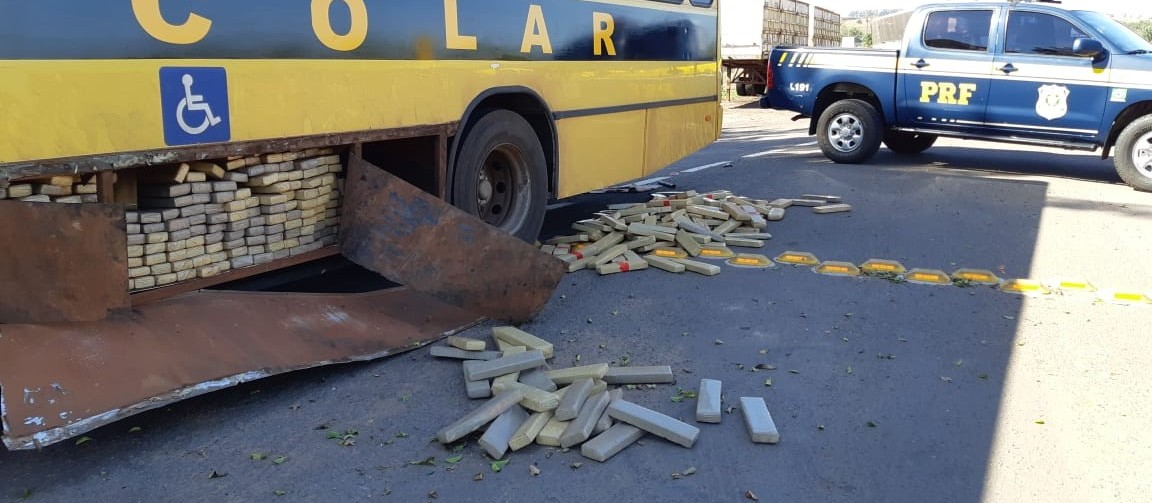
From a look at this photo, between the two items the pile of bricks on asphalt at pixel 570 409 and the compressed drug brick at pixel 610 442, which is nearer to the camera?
the compressed drug brick at pixel 610 442

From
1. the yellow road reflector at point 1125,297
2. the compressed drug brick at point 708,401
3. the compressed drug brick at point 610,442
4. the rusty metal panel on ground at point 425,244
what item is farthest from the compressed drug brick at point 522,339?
the yellow road reflector at point 1125,297

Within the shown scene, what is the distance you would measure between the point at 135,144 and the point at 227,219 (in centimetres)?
74

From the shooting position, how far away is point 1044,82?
1099 cm

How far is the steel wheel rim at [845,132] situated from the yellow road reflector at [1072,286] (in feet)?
19.8

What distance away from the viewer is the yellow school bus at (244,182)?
3686 millimetres

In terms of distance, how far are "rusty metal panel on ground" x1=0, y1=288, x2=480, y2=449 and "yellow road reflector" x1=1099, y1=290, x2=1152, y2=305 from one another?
13.9ft

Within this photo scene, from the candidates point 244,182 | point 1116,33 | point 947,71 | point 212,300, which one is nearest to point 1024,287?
point 244,182

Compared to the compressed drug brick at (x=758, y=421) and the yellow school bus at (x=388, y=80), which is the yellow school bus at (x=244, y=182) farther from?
the compressed drug brick at (x=758, y=421)

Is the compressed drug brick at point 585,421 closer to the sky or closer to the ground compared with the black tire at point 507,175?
closer to the ground

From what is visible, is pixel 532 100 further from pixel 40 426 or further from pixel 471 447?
pixel 40 426

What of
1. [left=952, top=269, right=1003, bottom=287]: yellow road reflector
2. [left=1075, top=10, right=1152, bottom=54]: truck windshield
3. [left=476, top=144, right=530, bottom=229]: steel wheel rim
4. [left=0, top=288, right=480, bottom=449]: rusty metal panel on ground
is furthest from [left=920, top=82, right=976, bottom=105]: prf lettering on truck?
[left=0, top=288, right=480, bottom=449]: rusty metal panel on ground

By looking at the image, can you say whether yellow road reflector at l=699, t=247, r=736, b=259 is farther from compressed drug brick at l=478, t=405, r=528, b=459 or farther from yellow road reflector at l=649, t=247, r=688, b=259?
compressed drug brick at l=478, t=405, r=528, b=459

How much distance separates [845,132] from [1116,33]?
3249 millimetres

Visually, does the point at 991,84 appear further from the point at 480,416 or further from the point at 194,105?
the point at 194,105
